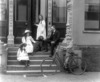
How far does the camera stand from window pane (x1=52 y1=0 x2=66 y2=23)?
1623cm

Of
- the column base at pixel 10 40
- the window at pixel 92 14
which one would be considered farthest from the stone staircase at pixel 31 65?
the window at pixel 92 14

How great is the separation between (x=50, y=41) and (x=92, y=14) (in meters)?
2.27

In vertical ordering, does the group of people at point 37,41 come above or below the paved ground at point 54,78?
above

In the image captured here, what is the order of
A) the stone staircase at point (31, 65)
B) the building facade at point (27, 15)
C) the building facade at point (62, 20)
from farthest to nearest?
1. the building facade at point (27, 15)
2. the building facade at point (62, 20)
3. the stone staircase at point (31, 65)

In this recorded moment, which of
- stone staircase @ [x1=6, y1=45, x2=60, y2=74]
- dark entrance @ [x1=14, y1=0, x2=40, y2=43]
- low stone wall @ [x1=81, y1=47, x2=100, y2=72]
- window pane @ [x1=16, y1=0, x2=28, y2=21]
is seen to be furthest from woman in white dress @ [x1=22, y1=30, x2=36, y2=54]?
low stone wall @ [x1=81, y1=47, x2=100, y2=72]

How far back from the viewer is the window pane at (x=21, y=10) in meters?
16.1

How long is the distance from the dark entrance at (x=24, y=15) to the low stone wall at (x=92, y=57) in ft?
10.7

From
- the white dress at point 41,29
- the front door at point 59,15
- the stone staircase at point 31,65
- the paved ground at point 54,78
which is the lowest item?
the paved ground at point 54,78

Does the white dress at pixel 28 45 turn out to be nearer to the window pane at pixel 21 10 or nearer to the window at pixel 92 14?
the window pane at pixel 21 10

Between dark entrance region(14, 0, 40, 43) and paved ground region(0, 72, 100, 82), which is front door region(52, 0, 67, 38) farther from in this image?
paved ground region(0, 72, 100, 82)

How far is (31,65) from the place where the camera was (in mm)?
14219

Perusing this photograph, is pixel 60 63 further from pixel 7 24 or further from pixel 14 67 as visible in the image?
pixel 7 24

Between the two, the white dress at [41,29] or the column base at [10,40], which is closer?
the white dress at [41,29]

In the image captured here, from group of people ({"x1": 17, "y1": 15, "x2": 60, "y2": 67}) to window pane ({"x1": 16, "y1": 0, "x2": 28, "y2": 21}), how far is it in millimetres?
981
